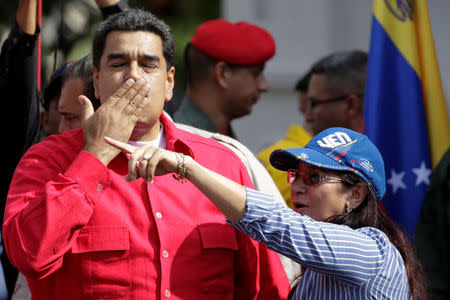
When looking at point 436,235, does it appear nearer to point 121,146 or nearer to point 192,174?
point 192,174

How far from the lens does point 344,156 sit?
8.96ft

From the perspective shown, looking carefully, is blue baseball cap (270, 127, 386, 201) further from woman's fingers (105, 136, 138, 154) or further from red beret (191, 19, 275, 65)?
red beret (191, 19, 275, 65)

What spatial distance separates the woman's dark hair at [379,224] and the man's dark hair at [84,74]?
1.26m

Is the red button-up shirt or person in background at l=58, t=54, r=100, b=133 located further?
person in background at l=58, t=54, r=100, b=133

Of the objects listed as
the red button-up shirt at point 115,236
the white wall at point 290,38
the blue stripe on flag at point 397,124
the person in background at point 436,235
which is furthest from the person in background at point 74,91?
the white wall at point 290,38

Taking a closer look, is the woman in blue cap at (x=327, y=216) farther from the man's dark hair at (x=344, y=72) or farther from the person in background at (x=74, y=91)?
the man's dark hair at (x=344, y=72)

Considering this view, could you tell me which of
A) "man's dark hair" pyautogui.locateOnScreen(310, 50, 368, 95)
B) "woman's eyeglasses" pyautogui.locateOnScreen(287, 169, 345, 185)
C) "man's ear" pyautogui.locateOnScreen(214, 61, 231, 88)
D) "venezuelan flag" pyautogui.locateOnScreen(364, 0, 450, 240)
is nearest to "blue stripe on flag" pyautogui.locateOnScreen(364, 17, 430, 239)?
"venezuelan flag" pyautogui.locateOnScreen(364, 0, 450, 240)

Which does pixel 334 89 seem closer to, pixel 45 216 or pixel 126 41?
pixel 126 41

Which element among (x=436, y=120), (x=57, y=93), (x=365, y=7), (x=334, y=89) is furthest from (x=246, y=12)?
(x=57, y=93)

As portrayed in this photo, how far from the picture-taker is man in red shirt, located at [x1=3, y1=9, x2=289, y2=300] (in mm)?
2350

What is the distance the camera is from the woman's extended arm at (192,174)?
224cm

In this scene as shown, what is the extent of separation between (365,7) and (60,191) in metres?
7.97

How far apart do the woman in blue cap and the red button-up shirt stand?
194 mm

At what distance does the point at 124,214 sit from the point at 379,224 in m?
0.96
